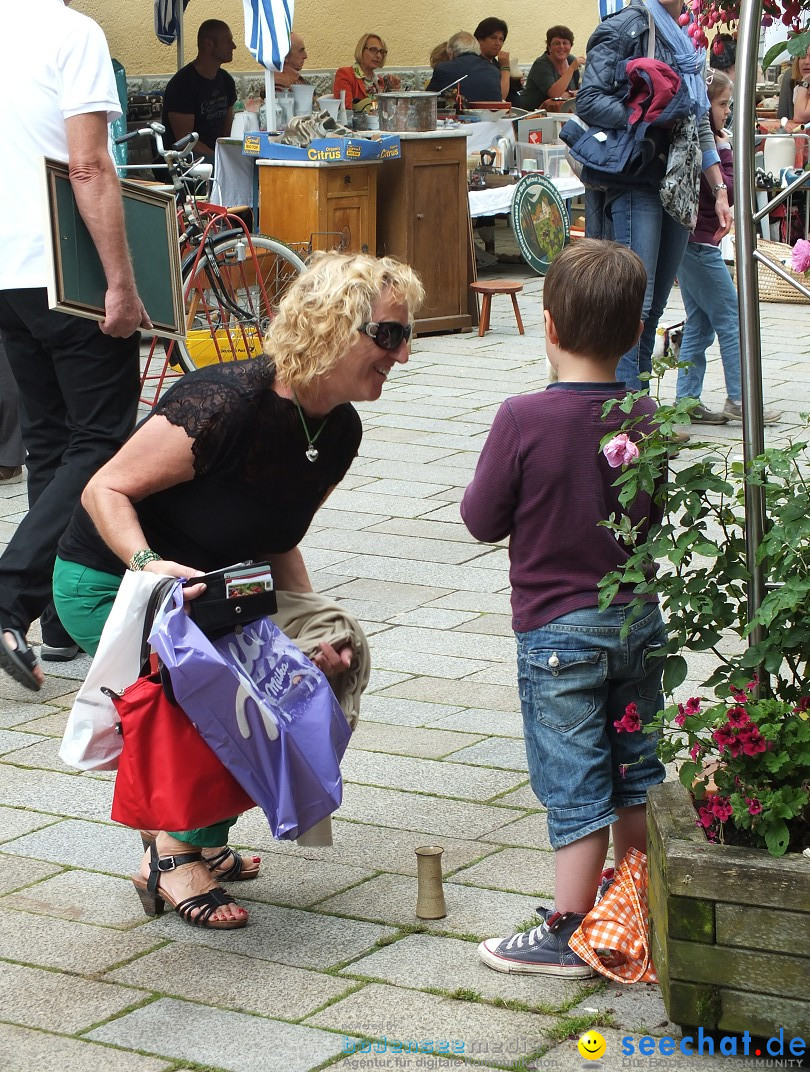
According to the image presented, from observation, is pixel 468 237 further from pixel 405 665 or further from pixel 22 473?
pixel 405 665

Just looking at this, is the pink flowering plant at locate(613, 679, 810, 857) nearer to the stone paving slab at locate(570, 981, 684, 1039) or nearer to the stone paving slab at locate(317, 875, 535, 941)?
the stone paving slab at locate(570, 981, 684, 1039)

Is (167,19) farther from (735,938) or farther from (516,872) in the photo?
(735,938)

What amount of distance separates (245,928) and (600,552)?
108cm

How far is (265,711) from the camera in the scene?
282 cm

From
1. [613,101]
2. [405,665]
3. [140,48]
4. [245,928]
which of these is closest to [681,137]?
[613,101]

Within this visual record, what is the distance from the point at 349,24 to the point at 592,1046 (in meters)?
16.2

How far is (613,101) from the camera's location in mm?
6668

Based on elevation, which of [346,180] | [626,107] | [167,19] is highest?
[167,19]

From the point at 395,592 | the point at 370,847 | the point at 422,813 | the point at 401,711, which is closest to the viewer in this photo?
the point at 370,847

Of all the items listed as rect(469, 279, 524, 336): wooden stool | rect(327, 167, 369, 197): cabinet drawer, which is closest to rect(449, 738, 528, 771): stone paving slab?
rect(327, 167, 369, 197): cabinet drawer

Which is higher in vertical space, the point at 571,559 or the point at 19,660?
the point at 571,559

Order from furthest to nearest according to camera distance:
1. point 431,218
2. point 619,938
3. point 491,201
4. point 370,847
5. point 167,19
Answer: point 167,19 < point 491,201 < point 431,218 < point 370,847 < point 619,938

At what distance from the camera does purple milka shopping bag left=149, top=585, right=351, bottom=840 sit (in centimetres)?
274

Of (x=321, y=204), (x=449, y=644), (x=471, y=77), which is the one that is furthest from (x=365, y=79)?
(x=449, y=644)
